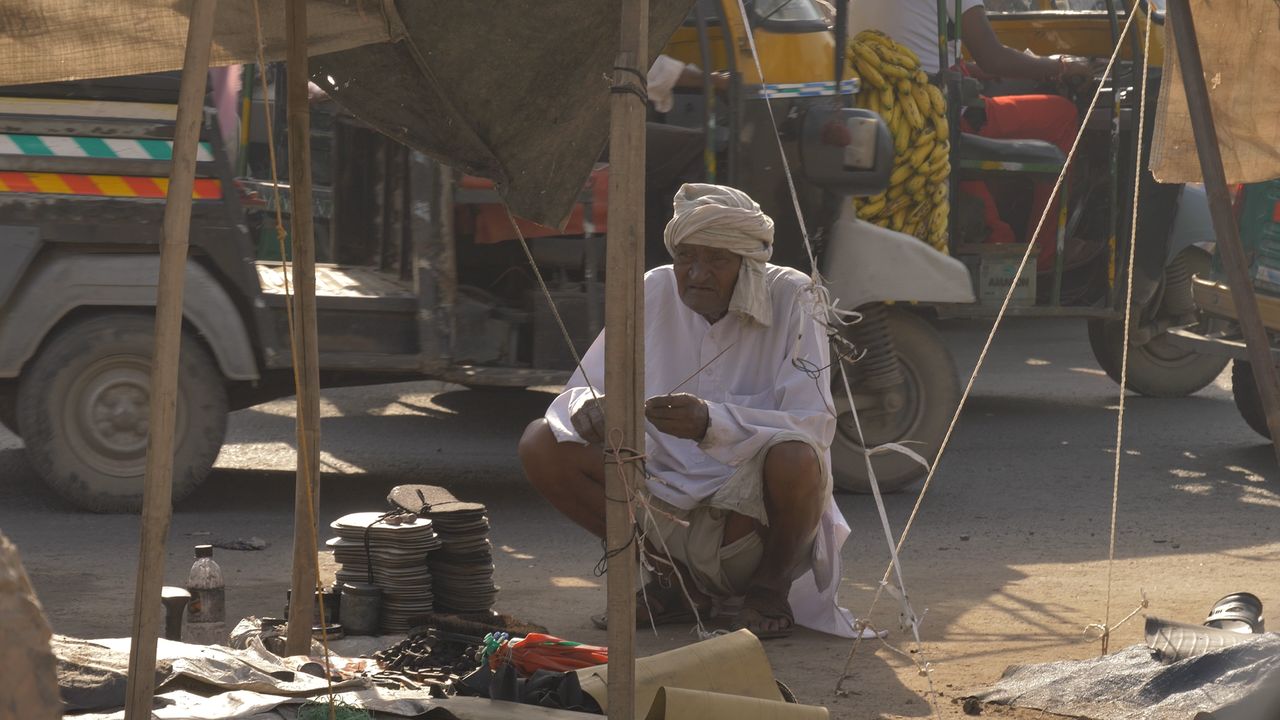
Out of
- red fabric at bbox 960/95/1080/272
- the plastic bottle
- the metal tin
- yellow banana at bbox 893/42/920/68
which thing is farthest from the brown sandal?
red fabric at bbox 960/95/1080/272

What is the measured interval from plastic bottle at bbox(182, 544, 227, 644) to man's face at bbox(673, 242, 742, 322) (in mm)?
1540

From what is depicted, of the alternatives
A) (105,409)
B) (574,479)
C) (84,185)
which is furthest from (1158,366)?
(84,185)

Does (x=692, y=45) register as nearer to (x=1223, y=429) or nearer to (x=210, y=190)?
(x=210, y=190)

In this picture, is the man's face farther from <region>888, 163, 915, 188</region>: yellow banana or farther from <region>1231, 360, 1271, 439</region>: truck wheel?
<region>1231, 360, 1271, 439</region>: truck wheel

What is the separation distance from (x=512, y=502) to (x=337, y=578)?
2437 mm

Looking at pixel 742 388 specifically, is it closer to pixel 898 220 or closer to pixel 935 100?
pixel 898 220

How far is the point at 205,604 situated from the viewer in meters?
4.25

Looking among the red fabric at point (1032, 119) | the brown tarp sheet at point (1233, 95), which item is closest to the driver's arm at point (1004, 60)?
the red fabric at point (1032, 119)

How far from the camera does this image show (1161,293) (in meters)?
9.15

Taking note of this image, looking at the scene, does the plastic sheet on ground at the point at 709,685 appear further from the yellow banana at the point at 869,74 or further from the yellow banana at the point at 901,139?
the yellow banana at the point at 869,74

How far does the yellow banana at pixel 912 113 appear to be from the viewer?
275 inches

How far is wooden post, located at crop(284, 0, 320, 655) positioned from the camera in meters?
3.78

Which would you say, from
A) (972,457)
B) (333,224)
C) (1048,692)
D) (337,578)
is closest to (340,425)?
(333,224)

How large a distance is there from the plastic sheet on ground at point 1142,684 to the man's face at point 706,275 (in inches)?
53.1
